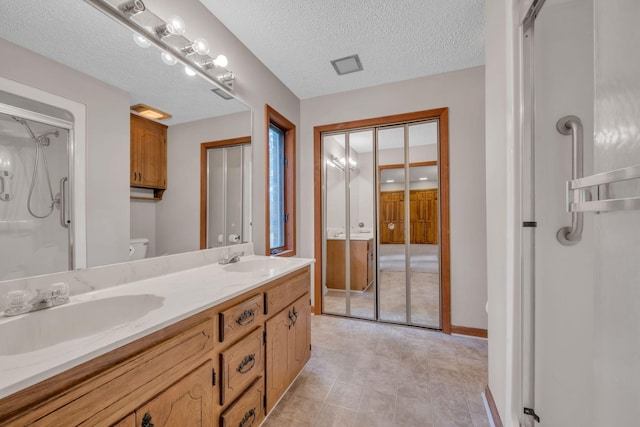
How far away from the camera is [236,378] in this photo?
3.63 ft

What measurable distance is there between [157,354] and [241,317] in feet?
1.30

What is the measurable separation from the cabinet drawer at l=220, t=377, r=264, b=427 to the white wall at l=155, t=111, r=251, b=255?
877mm

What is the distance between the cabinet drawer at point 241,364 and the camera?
3.41 feet

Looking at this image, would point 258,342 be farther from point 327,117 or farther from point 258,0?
point 327,117

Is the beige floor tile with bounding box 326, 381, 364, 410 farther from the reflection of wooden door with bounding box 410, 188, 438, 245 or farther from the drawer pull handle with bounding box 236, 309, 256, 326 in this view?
the reflection of wooden door with bounding box 410, 188, 438, 245

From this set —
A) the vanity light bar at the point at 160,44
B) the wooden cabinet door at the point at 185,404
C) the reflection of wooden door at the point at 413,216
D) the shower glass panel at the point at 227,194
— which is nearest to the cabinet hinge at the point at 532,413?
the wooden cabinet door at the point at 185,404

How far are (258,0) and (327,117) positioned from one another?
4.52 feet

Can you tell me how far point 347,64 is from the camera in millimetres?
2332

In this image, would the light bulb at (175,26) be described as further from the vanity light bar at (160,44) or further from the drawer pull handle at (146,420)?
the drawer pull handle at (146,420)

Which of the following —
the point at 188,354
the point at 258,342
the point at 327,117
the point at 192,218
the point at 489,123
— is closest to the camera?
the point at 188,354

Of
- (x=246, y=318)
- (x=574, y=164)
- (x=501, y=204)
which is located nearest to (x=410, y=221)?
(x=501, y=204)

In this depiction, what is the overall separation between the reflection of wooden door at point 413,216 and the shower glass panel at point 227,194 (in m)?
1.50

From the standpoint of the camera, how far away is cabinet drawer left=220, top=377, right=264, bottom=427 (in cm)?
106

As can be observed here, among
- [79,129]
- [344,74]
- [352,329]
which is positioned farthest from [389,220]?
[79,129]
